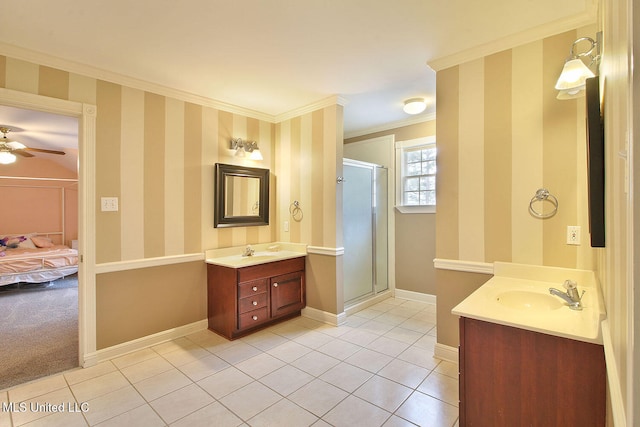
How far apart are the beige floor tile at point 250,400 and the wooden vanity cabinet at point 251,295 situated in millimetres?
874

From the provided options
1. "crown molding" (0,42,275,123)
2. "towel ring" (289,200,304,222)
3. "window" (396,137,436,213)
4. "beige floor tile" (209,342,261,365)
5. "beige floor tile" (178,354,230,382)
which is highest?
"crown molding" (0,42,275,123)

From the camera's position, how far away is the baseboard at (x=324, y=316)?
3.30 meters

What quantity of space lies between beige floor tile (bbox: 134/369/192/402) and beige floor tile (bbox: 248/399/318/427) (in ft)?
2.32

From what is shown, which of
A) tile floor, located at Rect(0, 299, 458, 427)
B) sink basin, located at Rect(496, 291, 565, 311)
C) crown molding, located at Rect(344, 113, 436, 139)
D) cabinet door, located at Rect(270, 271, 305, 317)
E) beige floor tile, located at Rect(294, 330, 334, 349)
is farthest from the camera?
crown molding, located at Rect(344, 113, 436, 139)

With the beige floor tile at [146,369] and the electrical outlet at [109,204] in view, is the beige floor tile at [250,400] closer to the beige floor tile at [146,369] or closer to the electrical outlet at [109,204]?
the beige floor tile at [146,369]

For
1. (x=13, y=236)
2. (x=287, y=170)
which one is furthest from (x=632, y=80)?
(x=13, y=236)

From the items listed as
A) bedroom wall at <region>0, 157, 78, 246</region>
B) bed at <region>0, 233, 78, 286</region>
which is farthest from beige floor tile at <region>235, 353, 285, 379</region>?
bedroom wall at <region>0, 157, 78, 246</region>

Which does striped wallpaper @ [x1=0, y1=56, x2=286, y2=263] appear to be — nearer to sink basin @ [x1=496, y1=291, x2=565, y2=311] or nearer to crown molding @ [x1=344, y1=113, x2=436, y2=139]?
crown molding @ [x1=344, y1=113, x2=436, y2=139]

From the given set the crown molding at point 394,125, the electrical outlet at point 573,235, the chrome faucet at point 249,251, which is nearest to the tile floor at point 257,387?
the chrome faucet at point 249,251

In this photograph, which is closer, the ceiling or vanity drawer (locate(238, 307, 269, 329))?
the ceiling

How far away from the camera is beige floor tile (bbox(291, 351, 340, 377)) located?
93.0 inches

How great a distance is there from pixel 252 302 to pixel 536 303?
93.0 inches

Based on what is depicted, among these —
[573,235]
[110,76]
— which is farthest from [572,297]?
[110,76]

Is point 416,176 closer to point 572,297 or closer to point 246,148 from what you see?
point 246,148
